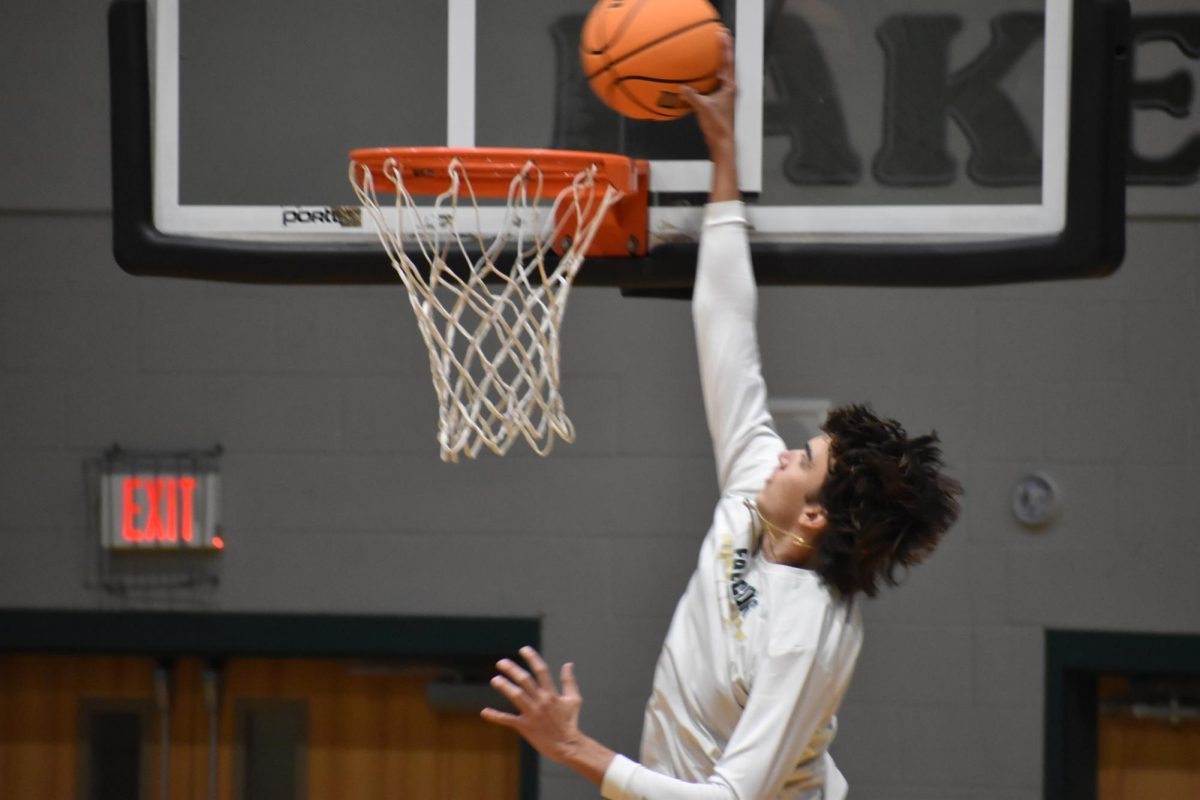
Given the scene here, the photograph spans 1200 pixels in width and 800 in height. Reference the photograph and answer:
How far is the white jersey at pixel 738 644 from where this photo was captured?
2133 millimetres

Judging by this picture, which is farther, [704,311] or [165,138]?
[165,138]

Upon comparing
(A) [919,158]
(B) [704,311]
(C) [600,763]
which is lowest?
(C) [600,763]

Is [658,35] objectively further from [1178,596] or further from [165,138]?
[1178,596]

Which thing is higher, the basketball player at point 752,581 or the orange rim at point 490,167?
the orange rim at point 490,167

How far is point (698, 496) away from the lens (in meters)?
3.74

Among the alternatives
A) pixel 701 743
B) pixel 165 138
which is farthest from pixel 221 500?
pixel 701 743

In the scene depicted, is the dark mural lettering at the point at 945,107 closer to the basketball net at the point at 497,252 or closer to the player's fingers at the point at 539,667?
the basketball net at the point at 497,252

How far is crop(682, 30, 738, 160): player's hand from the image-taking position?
2365 millimetres

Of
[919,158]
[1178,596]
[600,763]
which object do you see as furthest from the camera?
[1178,596]

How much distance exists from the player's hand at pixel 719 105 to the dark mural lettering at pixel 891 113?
5.8 inches

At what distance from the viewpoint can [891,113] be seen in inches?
103

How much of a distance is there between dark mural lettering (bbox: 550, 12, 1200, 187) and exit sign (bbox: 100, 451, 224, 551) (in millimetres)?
1673

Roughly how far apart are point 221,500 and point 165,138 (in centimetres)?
139

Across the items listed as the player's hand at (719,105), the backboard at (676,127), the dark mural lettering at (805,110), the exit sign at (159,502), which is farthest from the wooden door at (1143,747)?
the exit sign at (159,502)
